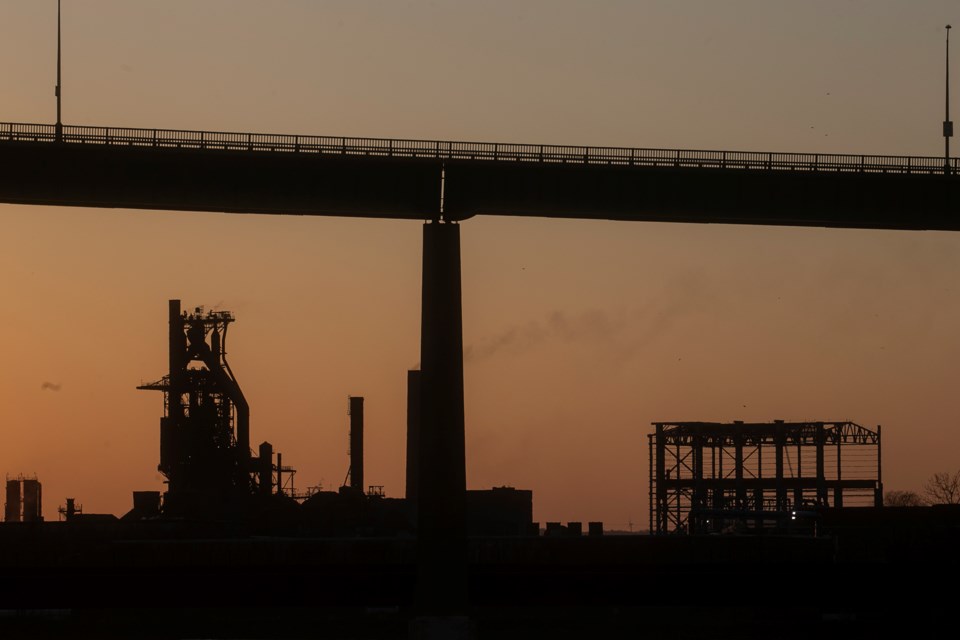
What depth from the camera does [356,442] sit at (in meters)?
130

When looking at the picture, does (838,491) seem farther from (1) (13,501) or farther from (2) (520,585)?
(1) (13,501)

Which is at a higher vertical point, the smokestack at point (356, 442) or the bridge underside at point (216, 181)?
the bridge underside at point (216, 181)

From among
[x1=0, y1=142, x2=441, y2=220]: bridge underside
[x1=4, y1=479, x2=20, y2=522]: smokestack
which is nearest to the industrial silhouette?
[x1=0, y1=142, x2=441, y2=220]: bridge underside

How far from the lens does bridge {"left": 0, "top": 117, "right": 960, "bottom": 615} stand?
67312mm

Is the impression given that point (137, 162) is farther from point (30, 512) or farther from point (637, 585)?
point (30, 512)

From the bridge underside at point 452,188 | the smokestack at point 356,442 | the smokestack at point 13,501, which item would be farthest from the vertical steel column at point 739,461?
the smokestack at point 13,501

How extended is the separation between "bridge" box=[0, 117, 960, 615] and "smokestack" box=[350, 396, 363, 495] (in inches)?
2420

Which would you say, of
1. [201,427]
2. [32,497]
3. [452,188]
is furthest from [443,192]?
[32,497]

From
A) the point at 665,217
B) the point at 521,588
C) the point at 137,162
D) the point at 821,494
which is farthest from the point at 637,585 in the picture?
the point at 821,494

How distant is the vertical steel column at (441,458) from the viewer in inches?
2643

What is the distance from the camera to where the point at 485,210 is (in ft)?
231

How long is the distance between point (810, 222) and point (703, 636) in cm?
1871

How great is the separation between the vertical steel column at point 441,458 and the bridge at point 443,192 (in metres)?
0.04

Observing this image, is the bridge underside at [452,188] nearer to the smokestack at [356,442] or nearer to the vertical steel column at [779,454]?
the vertical steel column at [779,454]
